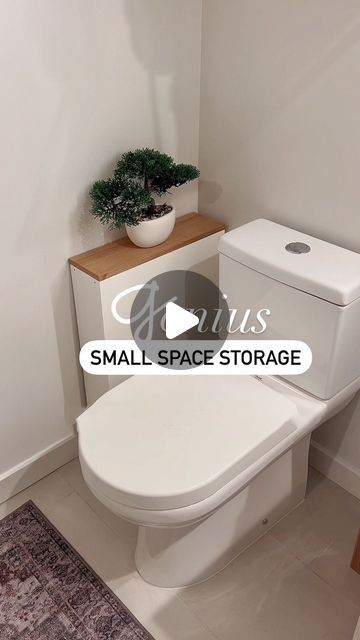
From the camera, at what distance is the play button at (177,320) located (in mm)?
1716

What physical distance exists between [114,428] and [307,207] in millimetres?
701

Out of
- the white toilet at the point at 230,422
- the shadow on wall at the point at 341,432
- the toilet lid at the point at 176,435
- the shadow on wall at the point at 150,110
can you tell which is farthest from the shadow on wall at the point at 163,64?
the shadow on wall at the point at 341,432

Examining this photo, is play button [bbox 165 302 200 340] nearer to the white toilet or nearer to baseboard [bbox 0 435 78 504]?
the white toilet

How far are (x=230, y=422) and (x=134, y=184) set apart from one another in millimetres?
611

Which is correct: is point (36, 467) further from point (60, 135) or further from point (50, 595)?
point (60, 135)

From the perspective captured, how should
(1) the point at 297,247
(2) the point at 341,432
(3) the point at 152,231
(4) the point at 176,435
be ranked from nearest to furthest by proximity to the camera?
1. (4) the point at 176,435
2. (1) the point at 297,247
3. (3) the point at 152,231
4. (2) the point at 341,432

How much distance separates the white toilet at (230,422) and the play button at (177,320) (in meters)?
0.26

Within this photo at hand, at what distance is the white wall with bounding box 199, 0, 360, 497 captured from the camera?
1.29m

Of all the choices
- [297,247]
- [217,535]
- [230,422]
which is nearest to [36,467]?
[217,535]

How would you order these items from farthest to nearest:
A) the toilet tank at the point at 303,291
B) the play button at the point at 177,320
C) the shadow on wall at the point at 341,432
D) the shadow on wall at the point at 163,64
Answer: the play button at the point at 177,320 → the shadow on wall at the point at 341,432 → the shadow on wall at the point at 163,64 → the toilet tank at the point at 303,291

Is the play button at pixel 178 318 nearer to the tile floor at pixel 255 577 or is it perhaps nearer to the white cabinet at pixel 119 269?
the white cabinet at pixel 119 269

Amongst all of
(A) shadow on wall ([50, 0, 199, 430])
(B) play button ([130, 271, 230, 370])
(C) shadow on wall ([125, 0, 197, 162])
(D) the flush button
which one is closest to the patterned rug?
(A) shadow on wall ([50, 0, 199, 430])

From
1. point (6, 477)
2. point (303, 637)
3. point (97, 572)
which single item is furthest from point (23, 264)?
point (303, 637)

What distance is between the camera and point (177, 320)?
5.73 feet
